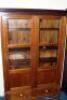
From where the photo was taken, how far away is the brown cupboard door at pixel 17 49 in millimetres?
1993

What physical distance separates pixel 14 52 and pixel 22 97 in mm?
754

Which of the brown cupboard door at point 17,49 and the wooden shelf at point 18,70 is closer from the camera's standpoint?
the brown cupboard door at point 17,49

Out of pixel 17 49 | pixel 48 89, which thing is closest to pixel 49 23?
pixel 17 49

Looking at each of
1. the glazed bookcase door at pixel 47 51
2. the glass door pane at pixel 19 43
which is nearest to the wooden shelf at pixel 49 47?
the glazed bookcase door at pixel 47 51

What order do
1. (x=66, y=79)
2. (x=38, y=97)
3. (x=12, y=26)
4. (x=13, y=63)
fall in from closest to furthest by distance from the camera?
(x=12, y=26) < (x=13, y=63) < (x=38, y=97) < (x=66, y=79)

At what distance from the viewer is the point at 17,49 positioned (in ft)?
7.23

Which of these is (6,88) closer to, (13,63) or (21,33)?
(13,63)

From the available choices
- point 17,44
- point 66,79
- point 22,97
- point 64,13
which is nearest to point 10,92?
point 22,97

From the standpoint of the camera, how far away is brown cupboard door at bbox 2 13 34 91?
1993mm

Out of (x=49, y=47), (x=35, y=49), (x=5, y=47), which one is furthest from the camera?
(x=49, y=47)

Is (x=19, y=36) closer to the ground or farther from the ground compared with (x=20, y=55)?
farther from the ground

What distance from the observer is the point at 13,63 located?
86.3 inches

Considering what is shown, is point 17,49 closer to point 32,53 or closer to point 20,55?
point 20,55
